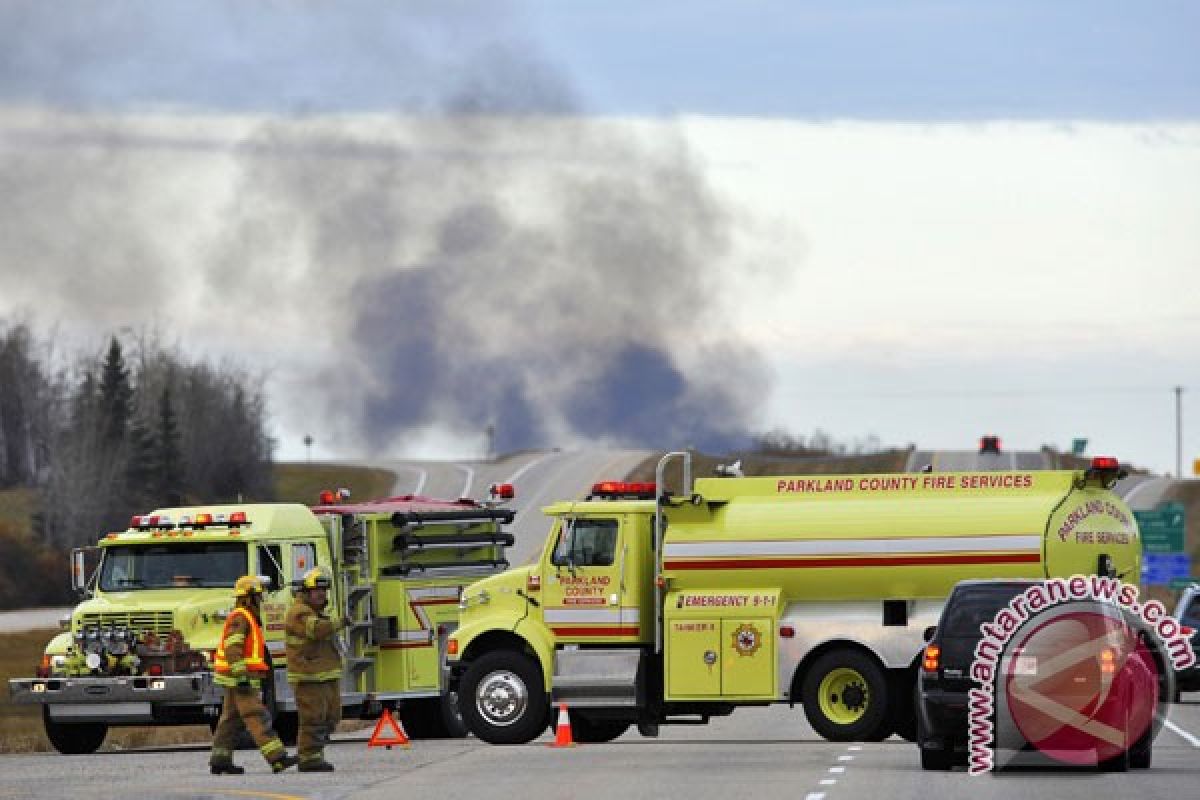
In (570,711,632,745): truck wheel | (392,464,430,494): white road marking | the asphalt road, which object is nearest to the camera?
the asphalt road

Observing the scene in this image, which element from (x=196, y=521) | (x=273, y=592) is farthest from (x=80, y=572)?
(x=273, y=592)

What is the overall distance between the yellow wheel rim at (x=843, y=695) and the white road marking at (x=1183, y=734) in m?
3.80

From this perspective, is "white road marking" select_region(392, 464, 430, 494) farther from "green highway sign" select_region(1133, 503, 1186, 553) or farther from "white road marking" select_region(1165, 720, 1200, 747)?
"white road marking" select_region(1165, 720, 1200, 747)

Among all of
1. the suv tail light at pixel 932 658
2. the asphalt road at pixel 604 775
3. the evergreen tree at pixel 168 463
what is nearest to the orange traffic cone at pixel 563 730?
the asphalt road at pixel 604 775

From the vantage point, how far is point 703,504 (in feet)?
96.5

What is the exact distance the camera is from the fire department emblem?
29016 mm

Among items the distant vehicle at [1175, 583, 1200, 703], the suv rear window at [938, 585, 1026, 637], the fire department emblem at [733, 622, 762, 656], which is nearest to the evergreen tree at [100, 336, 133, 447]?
the distant vehicle at [1175, 583, 1200, 703]

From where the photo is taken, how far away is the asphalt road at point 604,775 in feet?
69.5

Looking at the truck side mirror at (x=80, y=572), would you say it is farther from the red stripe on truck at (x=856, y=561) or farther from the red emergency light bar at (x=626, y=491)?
the red stripe on truck at (x=856, y=561)

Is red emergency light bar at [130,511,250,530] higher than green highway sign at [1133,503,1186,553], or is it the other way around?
red emergency light bar at [130,511,250,530]

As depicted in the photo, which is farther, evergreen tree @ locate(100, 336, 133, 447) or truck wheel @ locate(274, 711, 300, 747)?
evergreen tree @ locate(100, 336, 133, 447)

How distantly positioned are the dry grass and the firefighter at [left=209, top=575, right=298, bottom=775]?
85159 millimetres

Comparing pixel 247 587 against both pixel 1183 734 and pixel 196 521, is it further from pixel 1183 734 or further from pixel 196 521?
pixel 1183 734

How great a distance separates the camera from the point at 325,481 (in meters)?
128
